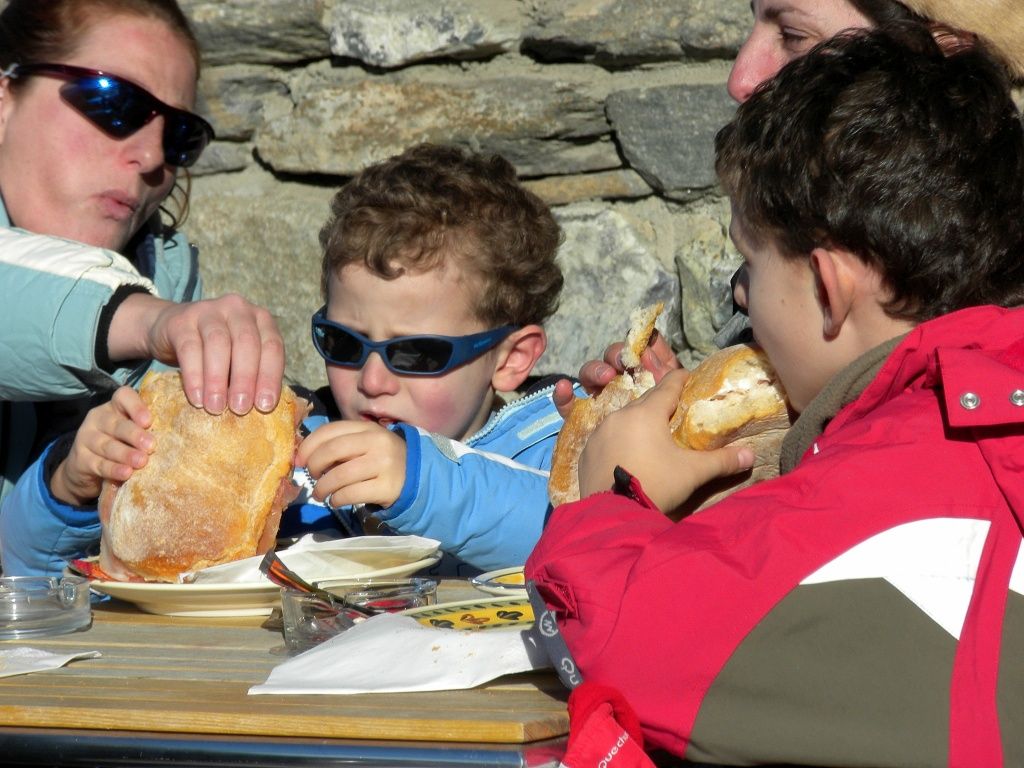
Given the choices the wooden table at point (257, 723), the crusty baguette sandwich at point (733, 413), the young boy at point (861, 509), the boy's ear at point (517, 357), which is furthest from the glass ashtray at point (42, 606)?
the boy's ear at point (517, 357)

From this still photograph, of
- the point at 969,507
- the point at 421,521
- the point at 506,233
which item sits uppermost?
the point at 969,507

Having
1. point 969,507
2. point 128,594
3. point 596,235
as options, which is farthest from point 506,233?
point 969,507

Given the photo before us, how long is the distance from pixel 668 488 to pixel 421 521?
654 millimetres

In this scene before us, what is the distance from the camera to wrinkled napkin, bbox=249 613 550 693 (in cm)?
152

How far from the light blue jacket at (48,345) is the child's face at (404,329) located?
21.0 inches

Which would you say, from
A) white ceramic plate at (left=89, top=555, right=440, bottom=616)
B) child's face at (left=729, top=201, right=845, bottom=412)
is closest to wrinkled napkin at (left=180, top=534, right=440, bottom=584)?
white ceramic plate at (left=89, top=555, right=440, bottom=616)

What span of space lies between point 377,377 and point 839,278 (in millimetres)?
1350

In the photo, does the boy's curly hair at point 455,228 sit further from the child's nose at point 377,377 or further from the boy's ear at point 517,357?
the child's nose at point 377,377

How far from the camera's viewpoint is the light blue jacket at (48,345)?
2.46m

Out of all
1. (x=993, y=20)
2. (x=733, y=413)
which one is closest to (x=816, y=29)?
(x=993, y=20)

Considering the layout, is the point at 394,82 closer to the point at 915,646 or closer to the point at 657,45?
the point at 657,45

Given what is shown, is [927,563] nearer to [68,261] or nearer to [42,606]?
[42,606]

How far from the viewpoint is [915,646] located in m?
1.38

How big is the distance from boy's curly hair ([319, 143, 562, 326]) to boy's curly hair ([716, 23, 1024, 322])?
4.00 ft
